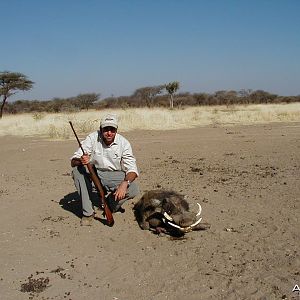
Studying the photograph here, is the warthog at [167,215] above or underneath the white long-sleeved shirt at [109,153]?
underneath

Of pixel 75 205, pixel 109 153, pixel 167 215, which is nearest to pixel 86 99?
pixel 75 205

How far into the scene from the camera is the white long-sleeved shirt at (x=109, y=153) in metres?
5.74

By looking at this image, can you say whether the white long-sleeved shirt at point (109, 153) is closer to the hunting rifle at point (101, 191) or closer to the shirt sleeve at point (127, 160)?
the shirt sleeve at point (127, 160)

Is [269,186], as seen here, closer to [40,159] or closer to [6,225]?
[6,225]

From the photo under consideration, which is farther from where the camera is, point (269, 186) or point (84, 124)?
point (84, 124)

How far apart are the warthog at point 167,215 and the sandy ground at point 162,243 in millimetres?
142

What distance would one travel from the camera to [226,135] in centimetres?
1620

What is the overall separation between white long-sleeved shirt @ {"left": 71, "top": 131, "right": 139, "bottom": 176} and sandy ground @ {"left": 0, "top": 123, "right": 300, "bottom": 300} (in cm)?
73

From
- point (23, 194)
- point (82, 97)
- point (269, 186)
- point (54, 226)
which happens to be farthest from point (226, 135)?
point (82, 97)

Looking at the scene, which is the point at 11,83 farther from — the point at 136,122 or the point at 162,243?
the point at 162,243

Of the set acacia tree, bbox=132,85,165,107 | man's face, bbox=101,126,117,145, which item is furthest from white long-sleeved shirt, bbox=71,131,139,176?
acacia tree, bbox=132,85,165,107

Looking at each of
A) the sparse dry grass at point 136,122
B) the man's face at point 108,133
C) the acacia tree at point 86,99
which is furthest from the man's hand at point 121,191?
the acacia tree at point 86,99

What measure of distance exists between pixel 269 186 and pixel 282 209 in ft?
4.74

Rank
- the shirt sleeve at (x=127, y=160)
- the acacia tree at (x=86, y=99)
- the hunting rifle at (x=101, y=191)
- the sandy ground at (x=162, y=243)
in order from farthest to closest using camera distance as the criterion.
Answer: the acacia tree at (x=86, y=99) → the shirt sleeve at (x=127, y=160) → the hunting rifle at (x=101, y=191) → the sandy ground at (x=162, y=243)
